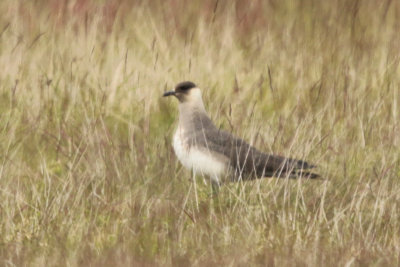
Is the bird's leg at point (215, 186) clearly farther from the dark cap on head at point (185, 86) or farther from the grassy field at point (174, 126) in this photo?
the dark cap on head at point (185, 86)

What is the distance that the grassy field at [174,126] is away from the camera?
425 centimetres

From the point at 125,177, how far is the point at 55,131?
1094 millimetres

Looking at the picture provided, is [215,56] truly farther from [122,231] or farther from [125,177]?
[122,231]

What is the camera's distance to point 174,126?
6.07 meters

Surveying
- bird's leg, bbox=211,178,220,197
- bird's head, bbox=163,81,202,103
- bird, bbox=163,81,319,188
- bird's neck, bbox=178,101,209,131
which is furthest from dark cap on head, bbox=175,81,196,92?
bird's leg, bbox=211,178,220,197

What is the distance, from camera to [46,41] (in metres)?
7.15

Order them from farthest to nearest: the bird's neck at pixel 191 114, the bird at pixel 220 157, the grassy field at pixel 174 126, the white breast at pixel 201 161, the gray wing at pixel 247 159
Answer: the bird's neck at pixel 191 114 → the white breast at pixel 201 161 → the bird at pixel 220 157 → the gray wing at pixel 247 159 → the grassy field at pixel 174 126

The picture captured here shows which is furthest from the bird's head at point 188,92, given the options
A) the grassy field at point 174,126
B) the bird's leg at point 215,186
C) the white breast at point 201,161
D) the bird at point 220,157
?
the bird's leg at point 215,186

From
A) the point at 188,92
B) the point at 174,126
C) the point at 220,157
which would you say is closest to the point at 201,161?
the point at 220,157

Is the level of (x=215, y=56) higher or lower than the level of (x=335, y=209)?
higher

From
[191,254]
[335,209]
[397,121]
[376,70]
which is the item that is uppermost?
[376,70]

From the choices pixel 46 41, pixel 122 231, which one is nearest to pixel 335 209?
pixel 122 231

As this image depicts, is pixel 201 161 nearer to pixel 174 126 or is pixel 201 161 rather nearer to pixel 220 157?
pixel 220 157

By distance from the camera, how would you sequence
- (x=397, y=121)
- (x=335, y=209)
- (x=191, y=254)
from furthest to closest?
(x=397, y=121)
(x=335, y=209)
(x=191, y=254)
